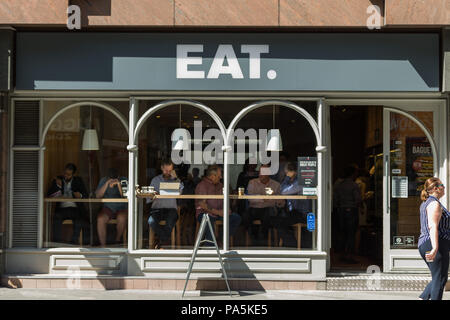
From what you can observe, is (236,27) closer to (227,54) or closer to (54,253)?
(227,54)

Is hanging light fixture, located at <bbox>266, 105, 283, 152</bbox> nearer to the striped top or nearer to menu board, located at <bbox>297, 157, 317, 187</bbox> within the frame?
menu board, located at <bbox>297, 157, 317, 187</bbox>

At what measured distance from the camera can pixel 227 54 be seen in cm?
922

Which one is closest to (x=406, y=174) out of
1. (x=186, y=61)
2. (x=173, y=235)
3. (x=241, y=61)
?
(x=241, y=61)

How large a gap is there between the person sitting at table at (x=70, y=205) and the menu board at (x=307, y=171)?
11.6ft

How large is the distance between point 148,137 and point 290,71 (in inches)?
98.2

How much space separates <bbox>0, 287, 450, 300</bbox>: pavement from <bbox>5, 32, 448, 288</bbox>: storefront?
351mm

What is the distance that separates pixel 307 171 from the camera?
31.4 feet

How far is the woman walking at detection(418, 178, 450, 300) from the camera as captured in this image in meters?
7.26

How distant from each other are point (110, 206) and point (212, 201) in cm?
168

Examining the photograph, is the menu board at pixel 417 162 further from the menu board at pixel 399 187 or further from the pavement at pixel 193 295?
the pavement at pixel 193 295

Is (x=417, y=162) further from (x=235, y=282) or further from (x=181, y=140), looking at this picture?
(x=181, y=140)
